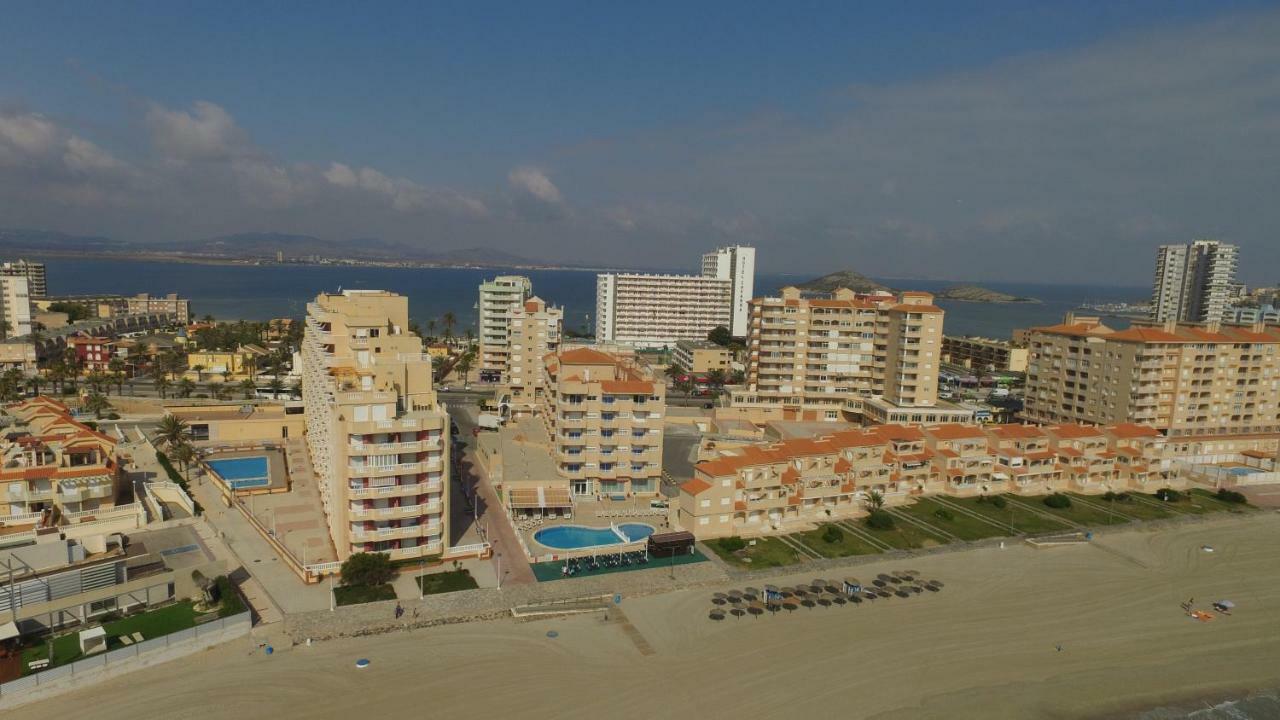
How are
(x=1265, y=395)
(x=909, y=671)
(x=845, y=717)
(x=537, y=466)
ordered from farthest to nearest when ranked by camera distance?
(x=1265, y=395) < (x=537, y=466) < (x=909, y=671) < (x=845, y=717)

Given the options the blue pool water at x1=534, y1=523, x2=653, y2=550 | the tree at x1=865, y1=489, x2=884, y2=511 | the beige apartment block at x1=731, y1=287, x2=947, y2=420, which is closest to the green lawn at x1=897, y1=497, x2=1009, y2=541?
the tree at x1=865, y1=489, x2=884, y2=511

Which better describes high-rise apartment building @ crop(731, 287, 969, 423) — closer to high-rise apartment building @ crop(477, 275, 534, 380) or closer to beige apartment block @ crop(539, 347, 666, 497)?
beige apartment block @ crop(539, 347, 666, 497)

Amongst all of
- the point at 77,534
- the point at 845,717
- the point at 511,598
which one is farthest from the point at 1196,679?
the point at 77,534

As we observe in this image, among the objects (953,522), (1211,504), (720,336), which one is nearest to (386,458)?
(953,522)

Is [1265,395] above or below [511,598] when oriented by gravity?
above

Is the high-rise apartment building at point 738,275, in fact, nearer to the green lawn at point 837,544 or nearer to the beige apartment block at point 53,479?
the green lawn at point 837,544

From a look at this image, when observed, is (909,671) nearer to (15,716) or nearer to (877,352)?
(15,716)
